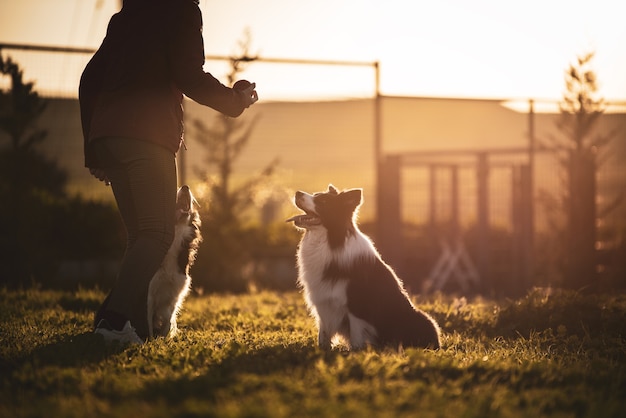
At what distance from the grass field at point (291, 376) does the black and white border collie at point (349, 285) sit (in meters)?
0.33

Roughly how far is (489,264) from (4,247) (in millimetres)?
7613

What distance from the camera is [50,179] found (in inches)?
432

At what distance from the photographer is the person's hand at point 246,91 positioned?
543cm

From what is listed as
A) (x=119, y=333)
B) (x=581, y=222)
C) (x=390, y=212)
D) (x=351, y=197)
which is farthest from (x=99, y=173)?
(x=581, y=222)

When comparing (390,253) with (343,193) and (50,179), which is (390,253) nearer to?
(50,179)

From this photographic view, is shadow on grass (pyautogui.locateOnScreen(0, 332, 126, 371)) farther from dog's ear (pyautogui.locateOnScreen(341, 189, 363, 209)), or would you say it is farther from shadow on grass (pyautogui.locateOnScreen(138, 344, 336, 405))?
dog's ear (pyautogui.locateOnScreen(341, 189, 363, 209))

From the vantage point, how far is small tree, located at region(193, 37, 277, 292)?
434 inches

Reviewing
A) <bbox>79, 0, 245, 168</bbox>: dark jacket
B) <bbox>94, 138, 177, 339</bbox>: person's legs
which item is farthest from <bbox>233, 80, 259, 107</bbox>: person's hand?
<bbox>94, 138, 177, 339</bbox>: person's legs

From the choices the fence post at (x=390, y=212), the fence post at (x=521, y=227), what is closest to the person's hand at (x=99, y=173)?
the fence post at (x=390, y=212)

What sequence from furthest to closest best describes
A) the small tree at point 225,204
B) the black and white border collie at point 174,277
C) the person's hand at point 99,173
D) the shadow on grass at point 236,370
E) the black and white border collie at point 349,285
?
the small tree at point 225,204 < the black and white border collie at point 174,277 < the black and white border collie at point 349,285 < the person's hand at point 99,173 < the shadow on grass at point 236,370

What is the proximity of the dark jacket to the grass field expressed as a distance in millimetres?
1381

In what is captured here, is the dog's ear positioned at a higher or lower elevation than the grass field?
higher

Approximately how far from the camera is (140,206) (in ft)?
17.3

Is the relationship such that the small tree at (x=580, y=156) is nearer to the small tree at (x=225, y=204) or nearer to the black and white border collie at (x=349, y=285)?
the small tree at (x=225, y=204)
